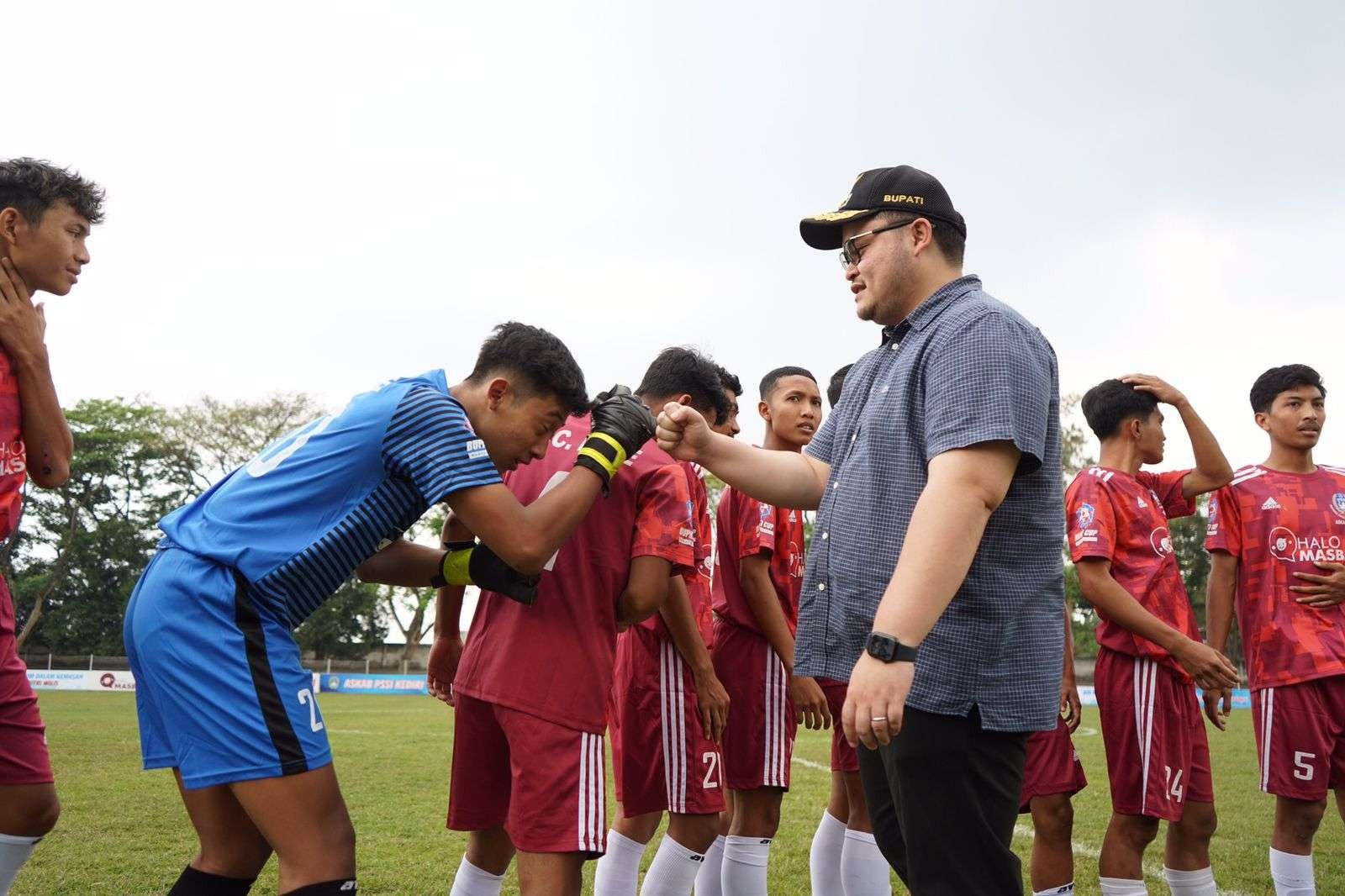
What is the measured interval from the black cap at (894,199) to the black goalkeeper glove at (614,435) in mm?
873

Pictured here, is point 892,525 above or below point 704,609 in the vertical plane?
above

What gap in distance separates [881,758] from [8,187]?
11.4 ft

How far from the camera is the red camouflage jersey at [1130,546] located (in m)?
5.15

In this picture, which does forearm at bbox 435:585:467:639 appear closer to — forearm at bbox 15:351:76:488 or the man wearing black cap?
forearm at bbox 15:351:76:488

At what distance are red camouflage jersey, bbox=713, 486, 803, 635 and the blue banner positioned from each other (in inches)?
1459

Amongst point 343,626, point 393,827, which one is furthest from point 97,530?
point 393,827

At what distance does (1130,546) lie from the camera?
17.5 ft

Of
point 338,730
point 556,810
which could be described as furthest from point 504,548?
point 338,730

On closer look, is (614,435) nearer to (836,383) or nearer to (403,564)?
(403,564)

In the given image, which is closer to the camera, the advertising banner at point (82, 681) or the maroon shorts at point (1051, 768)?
the maroon shorts at point (1051, 768)

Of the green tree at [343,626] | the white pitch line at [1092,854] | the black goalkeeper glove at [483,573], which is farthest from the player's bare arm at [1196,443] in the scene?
the green tree at [343,626]

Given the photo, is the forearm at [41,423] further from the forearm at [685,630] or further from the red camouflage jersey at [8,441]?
the forearm at [685,630]

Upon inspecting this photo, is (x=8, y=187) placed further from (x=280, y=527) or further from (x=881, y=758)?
(x=881, y=758)

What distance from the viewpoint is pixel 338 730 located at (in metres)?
18.0
